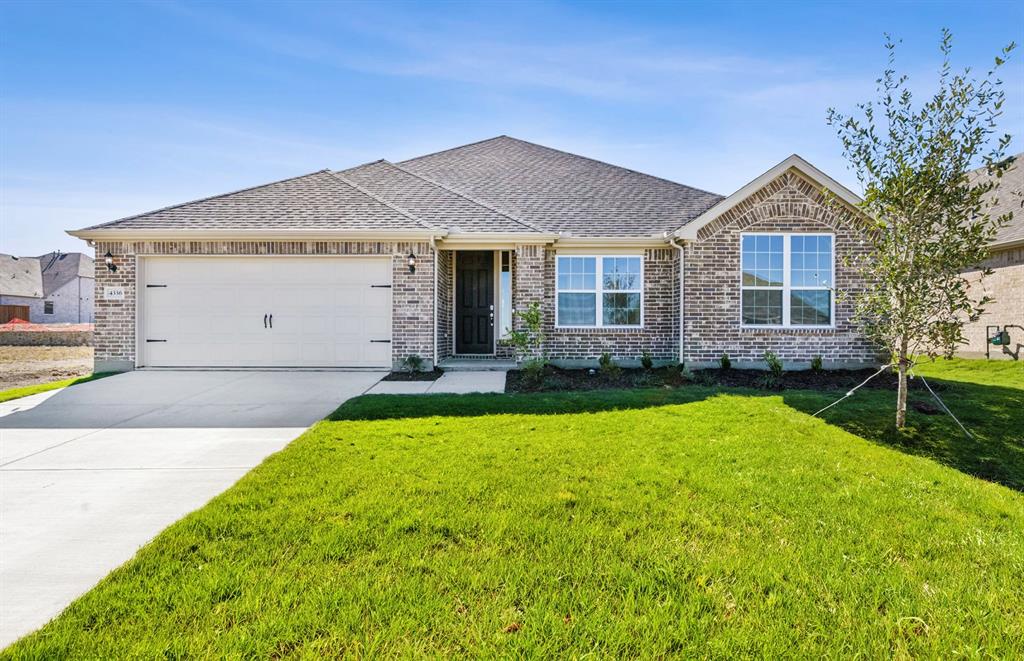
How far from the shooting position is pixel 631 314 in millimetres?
11109

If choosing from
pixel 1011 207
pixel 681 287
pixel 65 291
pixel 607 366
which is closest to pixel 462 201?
pixel 607 366

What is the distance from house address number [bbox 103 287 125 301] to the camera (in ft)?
33.6

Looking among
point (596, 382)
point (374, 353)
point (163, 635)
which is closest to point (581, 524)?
point (163, 635)

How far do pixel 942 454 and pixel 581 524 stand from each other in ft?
14.4

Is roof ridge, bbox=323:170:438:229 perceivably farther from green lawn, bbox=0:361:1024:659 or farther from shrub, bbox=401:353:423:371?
green lawn, bbox=0:361:1024:659

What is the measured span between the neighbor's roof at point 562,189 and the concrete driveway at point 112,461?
6.52m

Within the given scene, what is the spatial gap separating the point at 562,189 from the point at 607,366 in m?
6.02

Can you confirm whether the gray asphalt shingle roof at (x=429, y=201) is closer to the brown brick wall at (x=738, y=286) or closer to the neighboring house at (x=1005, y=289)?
the brown brick wall at (x=738, y=286)

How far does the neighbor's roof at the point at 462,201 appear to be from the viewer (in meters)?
10.6

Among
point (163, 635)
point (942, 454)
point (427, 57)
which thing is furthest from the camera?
point (427, 57)

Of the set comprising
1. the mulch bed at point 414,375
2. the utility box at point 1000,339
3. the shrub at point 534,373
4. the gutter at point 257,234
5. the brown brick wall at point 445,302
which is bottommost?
the mulch bed at point 414,375

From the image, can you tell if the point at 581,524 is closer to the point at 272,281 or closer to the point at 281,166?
the point at 272,281

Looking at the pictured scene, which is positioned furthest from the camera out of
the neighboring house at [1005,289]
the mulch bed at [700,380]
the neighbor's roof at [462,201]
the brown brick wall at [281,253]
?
the neighboring house at [1005,289]

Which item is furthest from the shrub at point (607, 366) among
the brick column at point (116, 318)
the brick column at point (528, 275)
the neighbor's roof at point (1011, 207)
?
the neighbor's roof at point (1011, 207)
